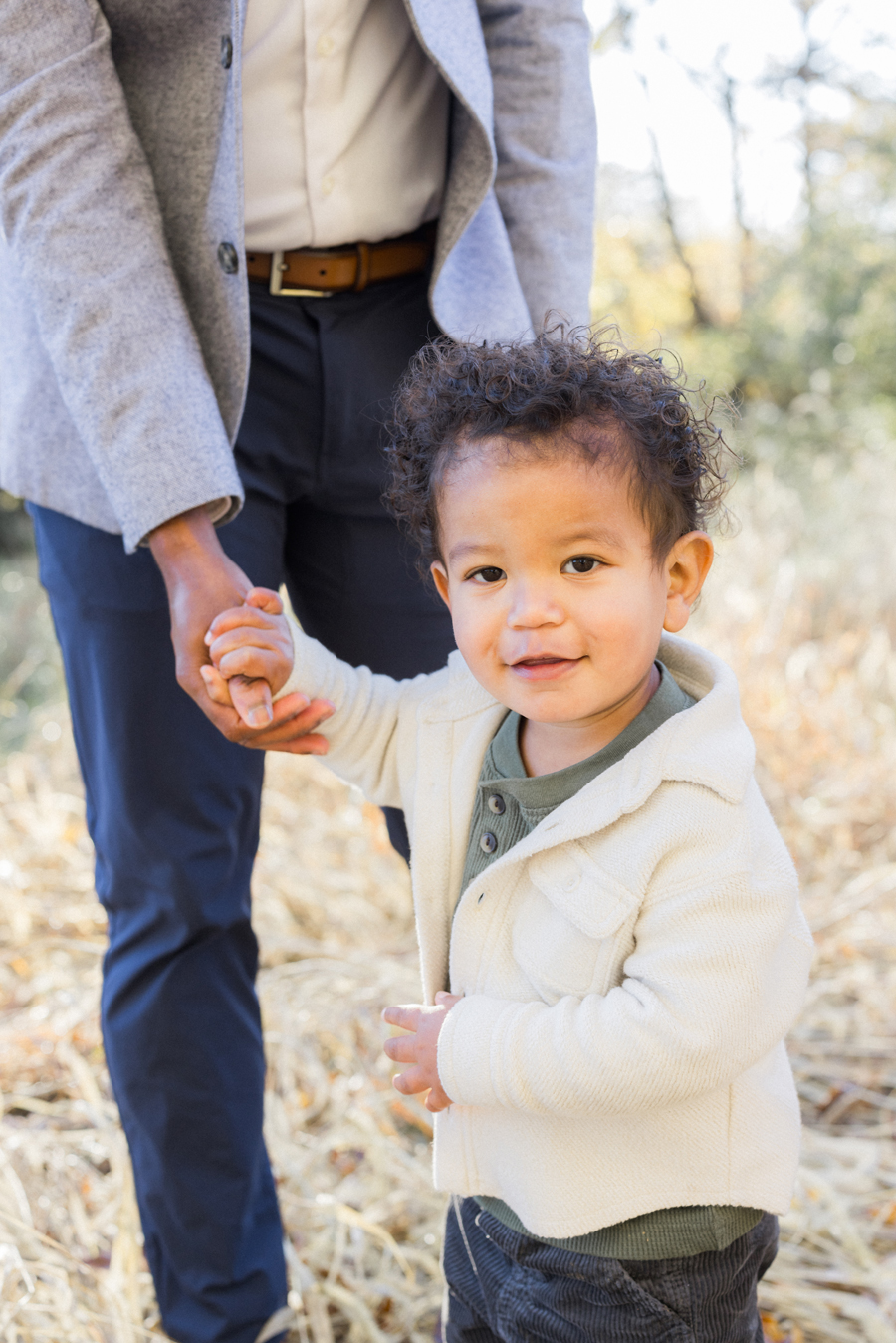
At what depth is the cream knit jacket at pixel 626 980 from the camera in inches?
39.1

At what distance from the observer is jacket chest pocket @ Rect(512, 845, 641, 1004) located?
40.9 inches

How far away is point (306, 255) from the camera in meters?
1.44

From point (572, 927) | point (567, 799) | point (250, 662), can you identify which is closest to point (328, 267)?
point (250, 662)

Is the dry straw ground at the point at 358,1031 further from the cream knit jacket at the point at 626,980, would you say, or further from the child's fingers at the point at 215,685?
the child's fingers at the point at 215,685

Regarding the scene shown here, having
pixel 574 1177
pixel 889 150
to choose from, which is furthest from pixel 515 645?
pixel 889 150

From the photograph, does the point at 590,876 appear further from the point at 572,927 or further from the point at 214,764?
the point at 214,764

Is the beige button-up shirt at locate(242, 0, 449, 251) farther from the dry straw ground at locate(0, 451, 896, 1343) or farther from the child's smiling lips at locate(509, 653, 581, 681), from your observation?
the dry straw ground at locate(0, 451, 896, 1343)

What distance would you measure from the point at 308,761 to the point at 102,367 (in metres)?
2.37

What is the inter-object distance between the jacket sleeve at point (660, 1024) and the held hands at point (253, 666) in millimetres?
376

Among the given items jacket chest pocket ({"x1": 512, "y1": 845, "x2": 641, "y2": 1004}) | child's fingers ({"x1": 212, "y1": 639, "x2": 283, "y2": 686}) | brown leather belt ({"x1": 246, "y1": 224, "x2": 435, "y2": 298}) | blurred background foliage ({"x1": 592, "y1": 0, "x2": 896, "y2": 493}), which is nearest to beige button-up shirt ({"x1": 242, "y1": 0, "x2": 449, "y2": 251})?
brown leather belt ({"x1": 246, "y1": 224, "x2": 435, "y2": 298})

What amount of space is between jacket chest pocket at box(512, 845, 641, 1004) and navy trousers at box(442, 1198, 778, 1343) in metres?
0.29

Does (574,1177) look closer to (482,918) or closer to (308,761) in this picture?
(482,918)

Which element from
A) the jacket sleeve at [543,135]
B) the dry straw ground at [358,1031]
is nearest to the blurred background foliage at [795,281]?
the dry straw ground at [358,1031]

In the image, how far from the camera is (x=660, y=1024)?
3.20 feet
